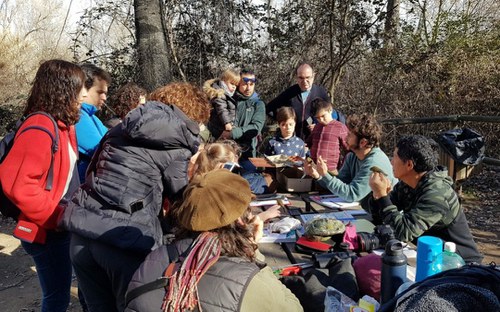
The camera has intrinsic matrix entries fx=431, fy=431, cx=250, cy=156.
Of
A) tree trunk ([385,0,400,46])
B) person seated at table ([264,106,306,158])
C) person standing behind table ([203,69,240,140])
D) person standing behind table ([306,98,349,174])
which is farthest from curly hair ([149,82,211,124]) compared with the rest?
tree trunk ([385,0,400,46])

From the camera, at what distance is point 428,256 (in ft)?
5.26

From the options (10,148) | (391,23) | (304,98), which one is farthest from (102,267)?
(391,23)

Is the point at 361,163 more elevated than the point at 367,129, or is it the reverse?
the point at 367,129

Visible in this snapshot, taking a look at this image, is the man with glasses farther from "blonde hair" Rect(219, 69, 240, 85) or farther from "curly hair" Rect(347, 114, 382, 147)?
"curly hair" Rect(347, 114, 382, 147)

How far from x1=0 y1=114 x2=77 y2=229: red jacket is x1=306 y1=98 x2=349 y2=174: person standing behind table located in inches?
94.0

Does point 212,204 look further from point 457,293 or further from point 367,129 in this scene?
point 367,129

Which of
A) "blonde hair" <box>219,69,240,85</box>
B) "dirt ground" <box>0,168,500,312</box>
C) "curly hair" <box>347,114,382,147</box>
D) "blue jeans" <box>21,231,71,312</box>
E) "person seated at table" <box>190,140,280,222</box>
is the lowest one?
"dirt ground" <box>0,168,500,312</box>

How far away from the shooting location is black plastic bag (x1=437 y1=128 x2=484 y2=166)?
5.29m

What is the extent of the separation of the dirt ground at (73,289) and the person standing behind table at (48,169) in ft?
3.93

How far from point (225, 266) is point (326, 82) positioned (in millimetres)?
6780

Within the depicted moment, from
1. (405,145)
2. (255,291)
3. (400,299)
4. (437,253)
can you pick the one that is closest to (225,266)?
(255,291)

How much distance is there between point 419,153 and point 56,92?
1.98 metres

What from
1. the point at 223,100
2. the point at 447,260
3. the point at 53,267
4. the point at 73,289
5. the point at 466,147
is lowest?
the point at 73,289

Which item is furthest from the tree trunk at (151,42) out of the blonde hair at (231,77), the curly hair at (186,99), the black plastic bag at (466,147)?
the black plastic bag at (466,147)
